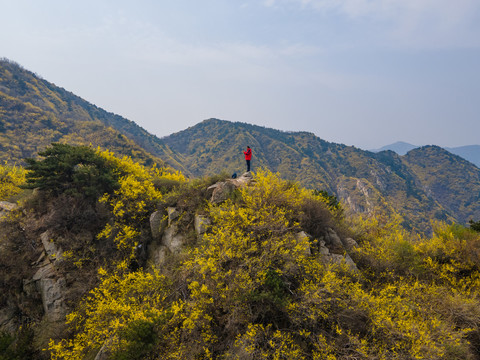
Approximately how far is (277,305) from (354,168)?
5373 inches

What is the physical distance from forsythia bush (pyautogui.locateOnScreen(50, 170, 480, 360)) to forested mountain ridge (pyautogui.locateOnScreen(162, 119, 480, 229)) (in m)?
70.2

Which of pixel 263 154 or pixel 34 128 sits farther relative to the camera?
pixel 263 154

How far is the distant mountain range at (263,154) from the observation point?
206ft

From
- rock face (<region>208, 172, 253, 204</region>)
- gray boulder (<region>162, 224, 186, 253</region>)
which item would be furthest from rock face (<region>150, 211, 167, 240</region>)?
rock face (<region>208, 172, 253, 204</region>)

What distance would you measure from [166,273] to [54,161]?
10271mm

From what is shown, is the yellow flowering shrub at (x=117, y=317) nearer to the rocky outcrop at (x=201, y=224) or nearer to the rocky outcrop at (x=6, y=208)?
the rocky outcrop at (x=201, y=224)

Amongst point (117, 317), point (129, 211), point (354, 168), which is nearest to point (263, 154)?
point (354, 168)

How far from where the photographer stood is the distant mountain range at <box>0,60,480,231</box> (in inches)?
2478

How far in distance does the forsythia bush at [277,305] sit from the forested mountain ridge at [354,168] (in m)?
70.2

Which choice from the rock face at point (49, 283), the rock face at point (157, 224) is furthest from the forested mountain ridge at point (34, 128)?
the rock face at point (157, 224)

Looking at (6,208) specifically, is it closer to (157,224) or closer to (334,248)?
(157,224)

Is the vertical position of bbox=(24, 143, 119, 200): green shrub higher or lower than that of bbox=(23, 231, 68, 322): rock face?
higher

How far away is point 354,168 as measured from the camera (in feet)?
413

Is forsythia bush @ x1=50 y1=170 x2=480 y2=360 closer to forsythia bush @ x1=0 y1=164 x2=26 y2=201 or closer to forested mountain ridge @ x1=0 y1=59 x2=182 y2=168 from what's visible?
forsythia bush @ x1=0 y1=164 x2=26 y2=201
